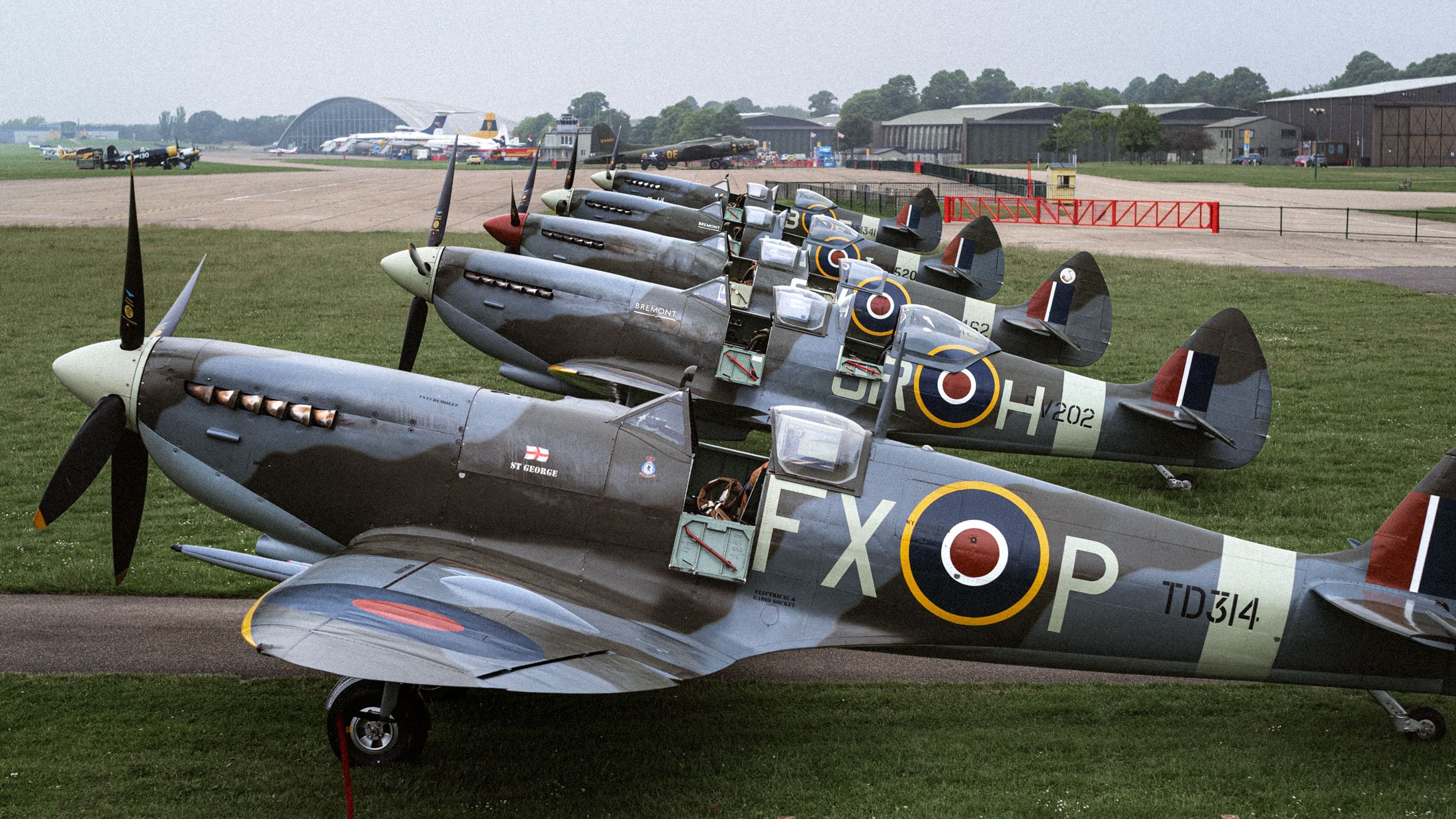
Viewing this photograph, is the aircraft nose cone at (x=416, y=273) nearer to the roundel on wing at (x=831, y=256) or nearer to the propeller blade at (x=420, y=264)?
the propeller blade at (x=420, y=264)

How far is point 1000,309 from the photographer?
57.0 feet

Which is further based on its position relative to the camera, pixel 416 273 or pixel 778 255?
pixel 778 255

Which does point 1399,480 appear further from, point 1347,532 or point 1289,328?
point 1289,328

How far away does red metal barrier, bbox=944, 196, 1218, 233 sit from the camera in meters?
44.7

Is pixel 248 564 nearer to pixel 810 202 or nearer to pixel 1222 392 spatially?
pixel 1222 392

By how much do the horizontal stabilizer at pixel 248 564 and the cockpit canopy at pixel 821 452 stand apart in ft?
12.1

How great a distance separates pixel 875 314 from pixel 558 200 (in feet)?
41.0

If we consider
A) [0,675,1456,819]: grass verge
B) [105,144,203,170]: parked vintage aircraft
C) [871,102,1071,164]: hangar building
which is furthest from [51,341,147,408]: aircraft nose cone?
[871,102,1071,164]: hangar building

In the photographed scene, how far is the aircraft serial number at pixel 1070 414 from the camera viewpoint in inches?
515

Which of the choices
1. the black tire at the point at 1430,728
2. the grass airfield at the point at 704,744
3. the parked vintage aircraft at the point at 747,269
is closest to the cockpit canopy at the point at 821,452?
the grass airfield at the point at 704,744

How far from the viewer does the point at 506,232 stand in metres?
18.7

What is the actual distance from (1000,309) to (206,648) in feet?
40.4

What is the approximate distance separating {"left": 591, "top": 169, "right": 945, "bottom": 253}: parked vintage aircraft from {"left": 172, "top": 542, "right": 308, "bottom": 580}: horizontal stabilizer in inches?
692

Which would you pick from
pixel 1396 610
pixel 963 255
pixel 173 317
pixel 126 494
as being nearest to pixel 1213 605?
pixel 1396 610
